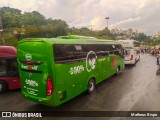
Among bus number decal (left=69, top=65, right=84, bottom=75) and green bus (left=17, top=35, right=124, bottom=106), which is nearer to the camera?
green bus (left=17, top=35, right=124, bottom=106)

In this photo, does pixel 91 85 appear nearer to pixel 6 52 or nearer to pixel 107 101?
pixel 107 101

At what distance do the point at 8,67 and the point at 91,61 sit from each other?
5.07 meters

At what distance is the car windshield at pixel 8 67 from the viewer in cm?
1035

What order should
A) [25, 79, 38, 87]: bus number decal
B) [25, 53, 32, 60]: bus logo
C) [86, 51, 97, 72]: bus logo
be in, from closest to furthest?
[25, 53, 32, 60]: bus logo, [25, 79, 38, 87]: bus number decal, [86, 51, 97, 72]: bus logo

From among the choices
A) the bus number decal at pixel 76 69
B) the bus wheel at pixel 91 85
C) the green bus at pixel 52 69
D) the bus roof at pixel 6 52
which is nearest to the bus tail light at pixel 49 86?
the green bus at pixel 52 69

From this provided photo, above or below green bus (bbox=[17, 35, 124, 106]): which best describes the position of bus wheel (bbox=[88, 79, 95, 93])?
below

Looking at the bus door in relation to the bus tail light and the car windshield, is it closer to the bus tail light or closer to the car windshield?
the bus tail light

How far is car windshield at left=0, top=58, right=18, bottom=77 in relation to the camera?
10348 millimetres

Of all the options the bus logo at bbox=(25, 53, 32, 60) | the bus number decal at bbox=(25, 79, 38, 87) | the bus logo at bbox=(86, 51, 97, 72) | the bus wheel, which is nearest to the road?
the bus wheel

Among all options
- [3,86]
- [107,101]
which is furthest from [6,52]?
[107,101]

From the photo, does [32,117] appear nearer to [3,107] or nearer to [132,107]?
[3,107]

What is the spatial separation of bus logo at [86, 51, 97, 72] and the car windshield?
15.1 ft

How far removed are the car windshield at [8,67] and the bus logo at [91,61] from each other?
4.59 metres

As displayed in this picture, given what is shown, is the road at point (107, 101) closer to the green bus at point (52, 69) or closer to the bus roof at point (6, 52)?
the green bus at point (52, 69)
